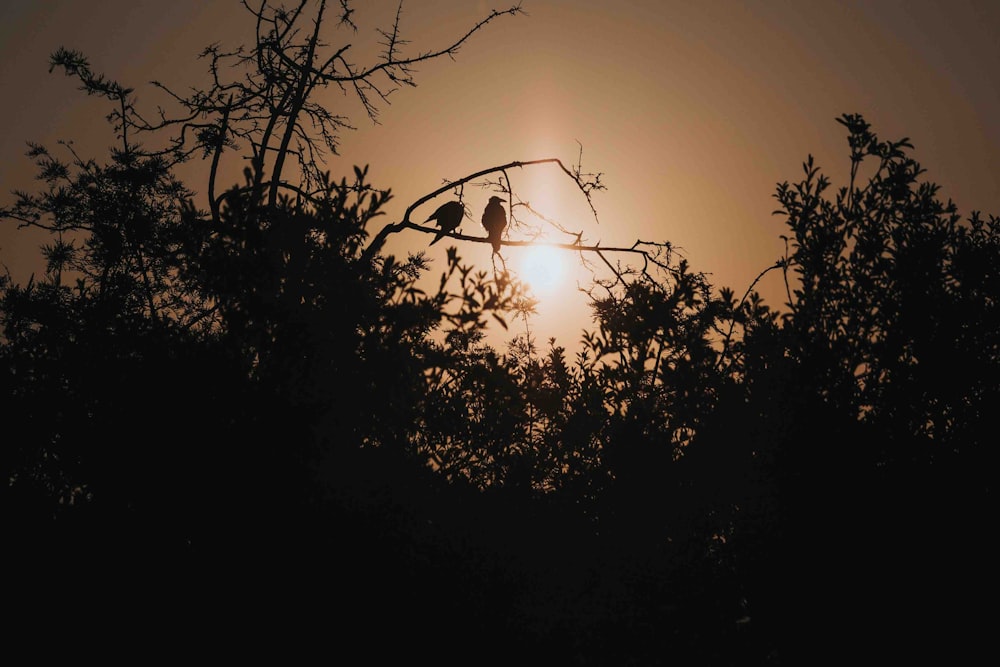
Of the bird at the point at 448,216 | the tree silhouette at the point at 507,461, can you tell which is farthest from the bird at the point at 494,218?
the tree silhouette at the point at 507,461

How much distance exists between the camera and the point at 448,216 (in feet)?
34.0

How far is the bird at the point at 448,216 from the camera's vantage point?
408 inches

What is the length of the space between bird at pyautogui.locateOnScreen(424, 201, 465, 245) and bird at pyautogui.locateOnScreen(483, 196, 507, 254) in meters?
0.63

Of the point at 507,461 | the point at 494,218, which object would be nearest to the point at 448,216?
the point at 494,218

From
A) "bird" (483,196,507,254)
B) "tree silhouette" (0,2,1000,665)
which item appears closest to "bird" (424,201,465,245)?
"bird" (483,196,507,254)

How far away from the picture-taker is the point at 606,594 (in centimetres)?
634

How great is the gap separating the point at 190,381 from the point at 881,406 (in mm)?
6918

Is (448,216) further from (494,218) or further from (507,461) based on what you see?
(507,461)

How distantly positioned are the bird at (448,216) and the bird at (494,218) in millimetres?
634

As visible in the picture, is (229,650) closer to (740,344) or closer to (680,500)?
(680,500)

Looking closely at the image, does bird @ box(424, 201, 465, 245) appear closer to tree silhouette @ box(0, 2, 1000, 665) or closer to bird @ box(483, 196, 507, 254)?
bird @ box(483, 196, 507, 254)

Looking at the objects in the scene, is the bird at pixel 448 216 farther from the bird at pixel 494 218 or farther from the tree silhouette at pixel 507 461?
the tree silhouette at pixel 507 461

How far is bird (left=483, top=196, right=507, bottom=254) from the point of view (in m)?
10.9

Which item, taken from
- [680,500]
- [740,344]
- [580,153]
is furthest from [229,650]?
[580,153]
